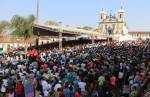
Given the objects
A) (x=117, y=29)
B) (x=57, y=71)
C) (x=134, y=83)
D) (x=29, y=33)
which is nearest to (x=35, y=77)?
(x=57, y=71)

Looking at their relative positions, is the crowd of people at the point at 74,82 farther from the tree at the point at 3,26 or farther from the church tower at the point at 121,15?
the church tower at the point at 121,15

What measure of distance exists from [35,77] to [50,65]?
15.7 feet

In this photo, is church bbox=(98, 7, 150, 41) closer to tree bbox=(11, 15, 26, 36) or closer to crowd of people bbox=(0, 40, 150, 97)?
tree bbox=(11, 15, 26, 36)

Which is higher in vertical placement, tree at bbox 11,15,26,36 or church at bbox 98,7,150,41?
tree at bbox 11,15,26,36

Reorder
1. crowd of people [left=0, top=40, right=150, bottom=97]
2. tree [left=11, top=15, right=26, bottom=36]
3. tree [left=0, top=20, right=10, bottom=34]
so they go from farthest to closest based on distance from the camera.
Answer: tree [left=0, top=20, right=10, bottom=34] → tree [left=11, top=15, right=26, bottom=36] → crowd of people [left=0, top=40, right=150, bottom=97]

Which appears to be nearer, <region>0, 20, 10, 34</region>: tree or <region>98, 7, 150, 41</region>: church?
<region>0, 20, 10, 34</region>: tree

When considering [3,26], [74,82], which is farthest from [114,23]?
[74,82]

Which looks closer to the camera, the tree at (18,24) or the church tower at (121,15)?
the tree at (18,24)

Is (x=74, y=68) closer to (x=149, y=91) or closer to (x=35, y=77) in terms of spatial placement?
(x=35, y=77)

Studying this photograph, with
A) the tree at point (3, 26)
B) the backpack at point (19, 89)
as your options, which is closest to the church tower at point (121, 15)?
the tree at point (3, 26)

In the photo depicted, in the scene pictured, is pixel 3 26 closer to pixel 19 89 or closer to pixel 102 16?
pixel 102 16

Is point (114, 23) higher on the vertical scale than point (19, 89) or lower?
lower

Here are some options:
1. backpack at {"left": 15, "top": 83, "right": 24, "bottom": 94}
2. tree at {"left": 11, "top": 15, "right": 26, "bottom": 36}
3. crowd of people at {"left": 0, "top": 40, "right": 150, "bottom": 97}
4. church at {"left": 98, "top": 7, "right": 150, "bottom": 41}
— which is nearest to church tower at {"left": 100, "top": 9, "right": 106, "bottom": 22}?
church at {"left": 98, "top": 7, "right": 150, "bottom": 41}

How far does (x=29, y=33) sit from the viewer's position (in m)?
77.2
